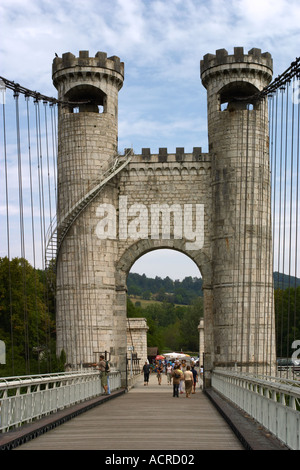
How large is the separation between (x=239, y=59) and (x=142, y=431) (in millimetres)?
19656

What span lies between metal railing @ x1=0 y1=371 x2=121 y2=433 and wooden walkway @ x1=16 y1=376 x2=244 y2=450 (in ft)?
1.52

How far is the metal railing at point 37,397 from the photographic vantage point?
1039cm

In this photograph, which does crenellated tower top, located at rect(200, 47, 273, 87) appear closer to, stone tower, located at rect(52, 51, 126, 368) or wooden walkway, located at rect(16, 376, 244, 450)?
stone tower, located at rect(52, 51, 126, 368)

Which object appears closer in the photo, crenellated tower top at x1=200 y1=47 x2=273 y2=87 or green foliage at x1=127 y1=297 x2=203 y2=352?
crenellated tower top at x1=200 y1=47 x2=273 y2=87

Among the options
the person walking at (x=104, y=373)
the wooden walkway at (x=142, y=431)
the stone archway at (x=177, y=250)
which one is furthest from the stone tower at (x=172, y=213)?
the wooden walkway at (x=142, y=431)

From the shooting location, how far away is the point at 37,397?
12469 millimetres

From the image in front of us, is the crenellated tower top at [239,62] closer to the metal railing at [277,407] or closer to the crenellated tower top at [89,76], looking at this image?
the crenellated tower top at [89,76]

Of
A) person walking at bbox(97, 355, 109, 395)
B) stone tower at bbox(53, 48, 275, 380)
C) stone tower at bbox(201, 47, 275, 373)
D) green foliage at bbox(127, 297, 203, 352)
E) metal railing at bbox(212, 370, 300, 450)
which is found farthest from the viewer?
green foliage at bbox(127, 297, 203, 352)

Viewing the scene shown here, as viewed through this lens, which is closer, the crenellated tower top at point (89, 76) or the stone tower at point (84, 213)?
the stone tower at point (84, 213)

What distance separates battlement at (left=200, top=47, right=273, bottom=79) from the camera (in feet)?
92.8

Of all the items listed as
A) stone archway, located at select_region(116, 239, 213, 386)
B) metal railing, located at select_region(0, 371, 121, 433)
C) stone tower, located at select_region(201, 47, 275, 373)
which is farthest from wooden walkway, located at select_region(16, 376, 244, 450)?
stone archway, located at select_region(116, 239, 213, 386)
